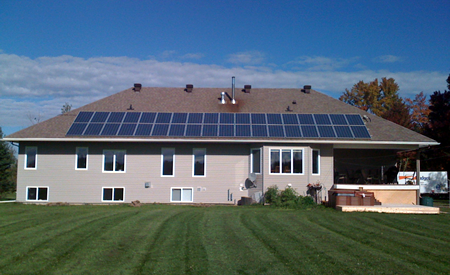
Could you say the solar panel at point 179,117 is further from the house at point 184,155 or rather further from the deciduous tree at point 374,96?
Answer: the deciduous tree at point 374,96

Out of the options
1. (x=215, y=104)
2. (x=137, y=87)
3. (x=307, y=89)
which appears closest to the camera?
(x=215, y=104)

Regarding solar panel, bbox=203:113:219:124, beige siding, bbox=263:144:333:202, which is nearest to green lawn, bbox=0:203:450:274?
beige siding, bbox=263:144:333:202

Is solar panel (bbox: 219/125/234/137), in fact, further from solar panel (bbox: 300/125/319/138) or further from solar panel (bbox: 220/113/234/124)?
solar panel (bbox: 300/125/319/138)

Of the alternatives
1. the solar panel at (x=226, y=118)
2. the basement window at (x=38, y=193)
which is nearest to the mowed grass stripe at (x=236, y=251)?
the solar panel at (x=226, y=118)

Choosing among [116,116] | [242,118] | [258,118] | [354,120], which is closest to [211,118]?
[242,118]

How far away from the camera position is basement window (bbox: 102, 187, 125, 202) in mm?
20250

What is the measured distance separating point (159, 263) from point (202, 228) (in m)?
3.58

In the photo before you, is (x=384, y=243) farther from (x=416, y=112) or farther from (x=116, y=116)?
(x=416, y=112)

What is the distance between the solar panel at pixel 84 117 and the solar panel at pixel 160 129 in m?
3.73

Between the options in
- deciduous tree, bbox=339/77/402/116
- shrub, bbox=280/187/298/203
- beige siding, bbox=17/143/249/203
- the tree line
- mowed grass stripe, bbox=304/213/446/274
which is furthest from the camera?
deciduous tree, bbox=339/77/402/116

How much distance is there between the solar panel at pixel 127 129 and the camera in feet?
65.7

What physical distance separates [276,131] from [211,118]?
139 inches

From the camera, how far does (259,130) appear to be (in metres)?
20.3

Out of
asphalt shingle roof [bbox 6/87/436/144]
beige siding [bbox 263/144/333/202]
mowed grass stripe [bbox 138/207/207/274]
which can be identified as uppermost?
asphalt shingle roof [bbox 6/87/436/144]
